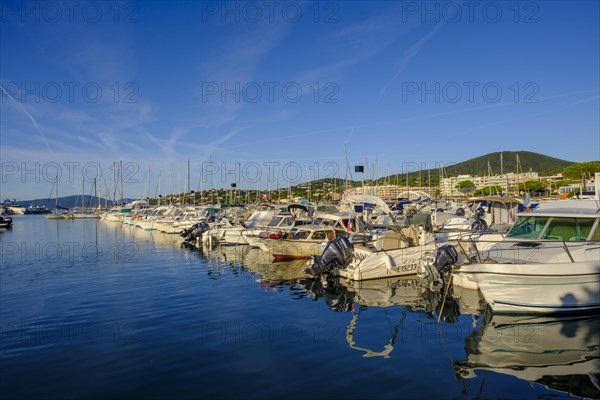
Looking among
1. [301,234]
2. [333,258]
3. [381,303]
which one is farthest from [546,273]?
[301,234]

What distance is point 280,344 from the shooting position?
33.8ft

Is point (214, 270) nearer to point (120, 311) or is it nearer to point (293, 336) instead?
point (120, 311)

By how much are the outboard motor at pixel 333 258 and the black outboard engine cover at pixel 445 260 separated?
12.8 feet

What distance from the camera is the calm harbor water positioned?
7.84 m

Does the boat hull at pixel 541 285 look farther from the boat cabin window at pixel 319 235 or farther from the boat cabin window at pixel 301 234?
the boat cabin window at pixel 301 234

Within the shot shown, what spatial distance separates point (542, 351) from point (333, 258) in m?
9.65

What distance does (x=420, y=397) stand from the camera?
7348mm

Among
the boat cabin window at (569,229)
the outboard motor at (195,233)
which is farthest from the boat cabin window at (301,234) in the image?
the boat cabin window at (569,229)

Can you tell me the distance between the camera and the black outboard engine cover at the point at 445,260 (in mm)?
15914

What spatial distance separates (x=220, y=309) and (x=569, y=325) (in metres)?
10.4

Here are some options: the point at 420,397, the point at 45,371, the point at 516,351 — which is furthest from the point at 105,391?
the point at 516,351

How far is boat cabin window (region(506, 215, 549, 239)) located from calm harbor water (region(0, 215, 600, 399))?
2.79 metres

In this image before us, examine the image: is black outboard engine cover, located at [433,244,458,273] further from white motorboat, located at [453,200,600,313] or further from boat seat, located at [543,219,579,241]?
boat seat, located at [543,219,579,241]

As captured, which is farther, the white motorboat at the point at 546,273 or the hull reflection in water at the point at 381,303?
the white motorboat at the point at 546,273
